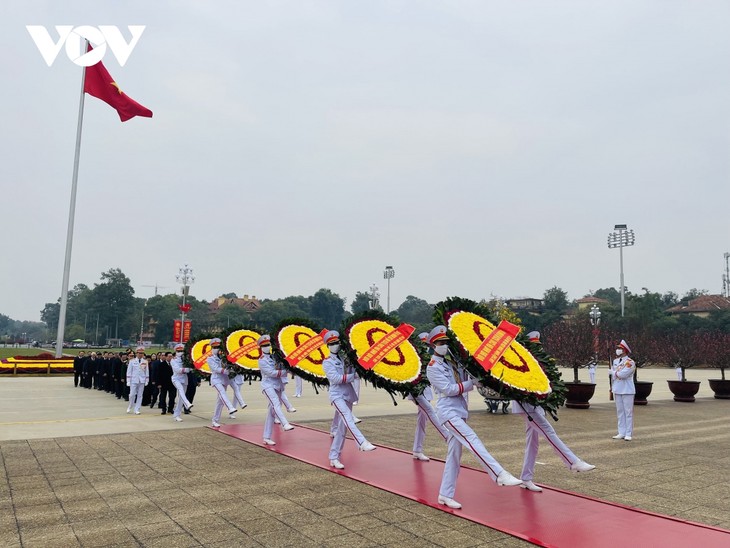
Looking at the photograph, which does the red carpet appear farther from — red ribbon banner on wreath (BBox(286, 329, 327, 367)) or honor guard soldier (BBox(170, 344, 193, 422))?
honor guard soldier (BBox(170, 344, 193, 422))

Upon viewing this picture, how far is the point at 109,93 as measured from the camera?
28.7 metres

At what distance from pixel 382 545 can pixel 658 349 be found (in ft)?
76.3

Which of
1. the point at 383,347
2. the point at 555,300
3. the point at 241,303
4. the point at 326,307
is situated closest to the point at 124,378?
the point at 383,347

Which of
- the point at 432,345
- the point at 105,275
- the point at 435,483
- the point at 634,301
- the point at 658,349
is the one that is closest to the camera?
the point at 432,345

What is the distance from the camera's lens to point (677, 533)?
18.2 feet

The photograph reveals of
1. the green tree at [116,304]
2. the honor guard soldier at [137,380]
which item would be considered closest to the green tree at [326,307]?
the green tree at [116,304]

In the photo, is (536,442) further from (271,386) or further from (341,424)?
(271,386)

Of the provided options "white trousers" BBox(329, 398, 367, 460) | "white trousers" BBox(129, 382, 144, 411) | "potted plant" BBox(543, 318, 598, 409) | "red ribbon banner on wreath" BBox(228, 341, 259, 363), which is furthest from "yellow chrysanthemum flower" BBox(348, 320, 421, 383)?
"potted plant" BBox(543, 318, 598, 409)

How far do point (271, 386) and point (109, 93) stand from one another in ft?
79.8

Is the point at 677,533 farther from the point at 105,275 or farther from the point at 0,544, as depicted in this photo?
the point at 105,275

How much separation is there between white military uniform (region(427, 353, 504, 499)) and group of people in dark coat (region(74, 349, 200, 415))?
10.3 metres

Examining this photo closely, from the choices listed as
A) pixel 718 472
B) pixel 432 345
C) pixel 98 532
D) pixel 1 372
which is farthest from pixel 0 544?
pixel 1 372

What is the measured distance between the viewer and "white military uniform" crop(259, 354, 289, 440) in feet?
34.7

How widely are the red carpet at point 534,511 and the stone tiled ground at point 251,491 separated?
29 centimetres
